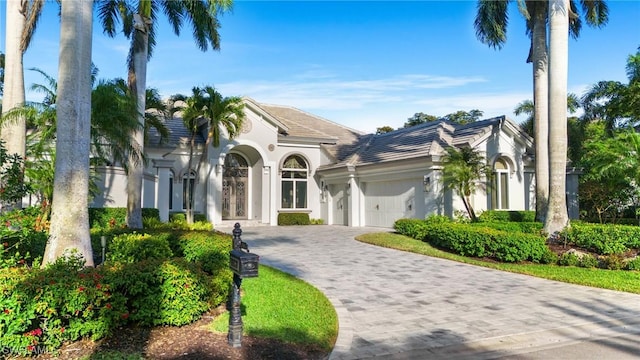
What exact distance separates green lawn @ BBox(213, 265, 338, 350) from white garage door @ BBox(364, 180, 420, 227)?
12.4 meters

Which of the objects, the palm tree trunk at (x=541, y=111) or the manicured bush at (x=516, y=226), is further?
the palm tree trunk at (x=541, y=111)

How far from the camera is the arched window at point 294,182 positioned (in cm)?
2602

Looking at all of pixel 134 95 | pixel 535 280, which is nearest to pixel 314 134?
pixel 134 95

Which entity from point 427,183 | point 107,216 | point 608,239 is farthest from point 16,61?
point 608,239

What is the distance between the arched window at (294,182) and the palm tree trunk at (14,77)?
49.3ft

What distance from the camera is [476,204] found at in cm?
1927

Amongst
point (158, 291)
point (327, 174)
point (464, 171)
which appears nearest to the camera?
point (158, 291)

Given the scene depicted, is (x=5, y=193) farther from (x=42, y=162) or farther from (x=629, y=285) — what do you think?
Answer: (x=629, y=285)

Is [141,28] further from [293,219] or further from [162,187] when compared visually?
[293,219]

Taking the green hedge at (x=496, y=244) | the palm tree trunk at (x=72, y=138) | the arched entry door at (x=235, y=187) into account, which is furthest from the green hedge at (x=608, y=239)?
the arched entry door at (x=235, y=187)

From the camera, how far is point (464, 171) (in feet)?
56.6

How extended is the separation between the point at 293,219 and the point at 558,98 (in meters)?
15.0

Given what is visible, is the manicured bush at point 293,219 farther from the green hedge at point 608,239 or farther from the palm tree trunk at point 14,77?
the green hedge at point 608,239

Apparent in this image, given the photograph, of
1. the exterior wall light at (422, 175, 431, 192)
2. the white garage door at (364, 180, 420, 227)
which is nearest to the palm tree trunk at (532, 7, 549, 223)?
the exterior wall light at (422, 175, 431, 192)
